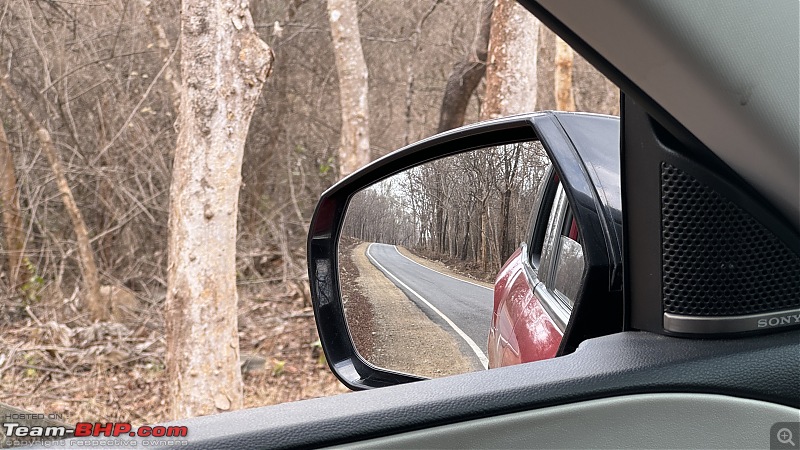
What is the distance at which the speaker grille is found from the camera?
3.52ft

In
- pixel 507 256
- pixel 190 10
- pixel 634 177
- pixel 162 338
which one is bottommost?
pixel 162 338

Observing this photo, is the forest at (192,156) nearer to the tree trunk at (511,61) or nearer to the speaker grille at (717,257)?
the tree trunk at (511,61)

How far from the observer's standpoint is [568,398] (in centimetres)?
110

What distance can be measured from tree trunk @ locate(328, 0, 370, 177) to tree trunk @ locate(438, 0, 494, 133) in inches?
66.6

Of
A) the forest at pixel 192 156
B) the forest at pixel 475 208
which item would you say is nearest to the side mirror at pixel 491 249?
the forest at pixel 475 208

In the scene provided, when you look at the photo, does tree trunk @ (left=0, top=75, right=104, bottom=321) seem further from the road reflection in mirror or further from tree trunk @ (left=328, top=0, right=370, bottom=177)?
the road reflection in mirror

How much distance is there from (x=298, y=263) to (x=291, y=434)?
10287 mm

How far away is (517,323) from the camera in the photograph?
60.9 inches

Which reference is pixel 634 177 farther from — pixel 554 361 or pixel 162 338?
pixel 162 338

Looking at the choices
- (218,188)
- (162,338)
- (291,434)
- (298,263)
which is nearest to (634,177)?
(291,434)

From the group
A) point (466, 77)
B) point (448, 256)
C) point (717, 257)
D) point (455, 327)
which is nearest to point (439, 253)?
point (448, 256)

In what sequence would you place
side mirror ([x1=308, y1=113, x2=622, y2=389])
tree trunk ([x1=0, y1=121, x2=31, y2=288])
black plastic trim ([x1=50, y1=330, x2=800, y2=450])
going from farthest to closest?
tree trunk ([x1=0, y1=121, x2=31, y2=288]) < side mirror ([x1=308, y1=113, x2=622, y2=389]) < black plastic trim ([x1=50, y1=330, x2=800, y2=450])

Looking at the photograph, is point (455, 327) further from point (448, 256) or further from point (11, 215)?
point (11, 215)

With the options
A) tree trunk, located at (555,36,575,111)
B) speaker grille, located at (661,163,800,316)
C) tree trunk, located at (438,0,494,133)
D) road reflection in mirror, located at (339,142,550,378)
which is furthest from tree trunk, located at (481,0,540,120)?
speaker grille, located at (661,163,800,316)
